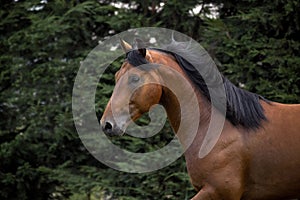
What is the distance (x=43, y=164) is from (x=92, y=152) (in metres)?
1.06

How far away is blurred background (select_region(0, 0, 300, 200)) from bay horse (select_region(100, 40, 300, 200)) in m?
2.80

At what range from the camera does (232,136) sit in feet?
10.5

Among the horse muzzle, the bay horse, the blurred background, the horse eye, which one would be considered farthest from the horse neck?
the blurred background

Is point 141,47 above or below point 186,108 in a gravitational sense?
above

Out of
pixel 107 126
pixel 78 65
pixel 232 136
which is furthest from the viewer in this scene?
pixel 78 65

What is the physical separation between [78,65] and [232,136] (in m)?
4.12

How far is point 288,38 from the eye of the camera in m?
6.32

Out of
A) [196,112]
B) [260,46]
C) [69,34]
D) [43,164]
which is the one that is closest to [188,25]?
[260,46]

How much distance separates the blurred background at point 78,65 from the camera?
20.4 ft

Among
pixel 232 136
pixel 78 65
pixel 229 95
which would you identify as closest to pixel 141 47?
pixel 229 95

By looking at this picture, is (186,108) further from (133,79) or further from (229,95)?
(133,79)

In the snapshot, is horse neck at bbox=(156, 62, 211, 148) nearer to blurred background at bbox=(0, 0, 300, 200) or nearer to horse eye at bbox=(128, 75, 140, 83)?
horse eye at bbox=(128, 75, 140, 83)

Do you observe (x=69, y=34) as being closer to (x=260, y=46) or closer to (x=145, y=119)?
(x=145, y=119)

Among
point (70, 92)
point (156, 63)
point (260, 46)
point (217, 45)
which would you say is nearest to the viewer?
point (156, 63)
